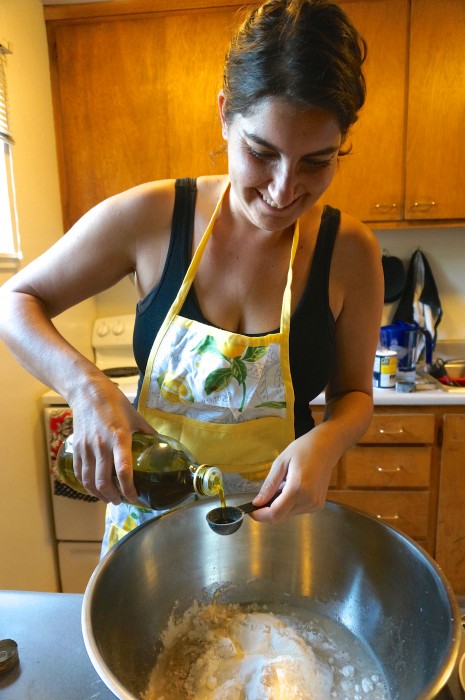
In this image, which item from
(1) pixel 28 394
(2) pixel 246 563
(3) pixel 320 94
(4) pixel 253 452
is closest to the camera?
(3) pixel 320 94

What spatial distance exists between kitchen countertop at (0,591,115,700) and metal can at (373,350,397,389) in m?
1.41

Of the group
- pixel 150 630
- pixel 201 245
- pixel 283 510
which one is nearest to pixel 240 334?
pixel 201 245

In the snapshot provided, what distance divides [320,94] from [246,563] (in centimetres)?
63

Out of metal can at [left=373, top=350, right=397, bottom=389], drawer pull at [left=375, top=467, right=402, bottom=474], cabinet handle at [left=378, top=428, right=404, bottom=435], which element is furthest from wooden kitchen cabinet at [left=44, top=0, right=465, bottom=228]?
drawer pull at [left=375, top=467, right=402, bottom=474]

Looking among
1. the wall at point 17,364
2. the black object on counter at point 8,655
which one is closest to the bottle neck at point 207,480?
the black object on counter at point 8,655

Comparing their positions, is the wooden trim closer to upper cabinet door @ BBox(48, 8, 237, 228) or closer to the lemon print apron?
upper cabinet door @ BBox(48, 8, 237, 228)

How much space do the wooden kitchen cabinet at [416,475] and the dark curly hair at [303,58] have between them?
1.32 metres

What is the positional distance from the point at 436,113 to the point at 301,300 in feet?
4.77

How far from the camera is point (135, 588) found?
0.66m

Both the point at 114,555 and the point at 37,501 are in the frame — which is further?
the point at 37,501

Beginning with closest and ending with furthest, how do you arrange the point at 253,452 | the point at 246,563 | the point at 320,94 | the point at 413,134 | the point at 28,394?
the point at 320,94 → the point at 246,563 → the point at 253,452 → the point at 28,394 → the point at 413,134

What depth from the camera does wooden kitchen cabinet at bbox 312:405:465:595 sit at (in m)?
1.82

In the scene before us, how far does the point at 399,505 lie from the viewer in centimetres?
191

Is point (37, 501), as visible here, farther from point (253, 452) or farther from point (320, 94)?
point (320, 94)
